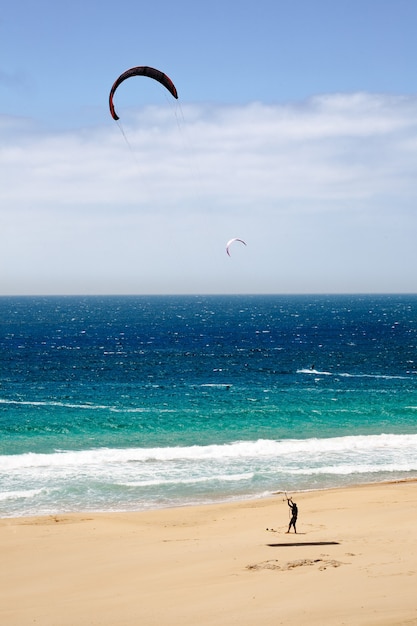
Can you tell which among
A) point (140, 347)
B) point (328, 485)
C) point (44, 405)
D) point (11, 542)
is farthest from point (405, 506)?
point (140, 347)

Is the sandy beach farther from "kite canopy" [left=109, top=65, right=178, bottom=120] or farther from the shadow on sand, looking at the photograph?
"kite canopy" [left=109, top=65, right=178, bottom=120]

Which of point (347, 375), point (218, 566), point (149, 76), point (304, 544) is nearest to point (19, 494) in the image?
point (218, 566)

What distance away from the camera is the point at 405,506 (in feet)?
76.0

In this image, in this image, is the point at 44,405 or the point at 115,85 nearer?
the point at 115,85

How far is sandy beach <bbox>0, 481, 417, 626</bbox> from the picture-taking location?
43.8 feet

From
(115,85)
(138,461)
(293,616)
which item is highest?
(115,85)

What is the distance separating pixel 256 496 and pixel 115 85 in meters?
16.7

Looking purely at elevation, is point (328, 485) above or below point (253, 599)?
below

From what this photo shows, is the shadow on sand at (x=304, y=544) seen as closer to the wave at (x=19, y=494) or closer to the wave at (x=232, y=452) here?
the wave at (x=19, y=494)

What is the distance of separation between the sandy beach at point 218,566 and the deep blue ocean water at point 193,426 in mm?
3630

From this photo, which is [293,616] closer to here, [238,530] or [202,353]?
[238,530]

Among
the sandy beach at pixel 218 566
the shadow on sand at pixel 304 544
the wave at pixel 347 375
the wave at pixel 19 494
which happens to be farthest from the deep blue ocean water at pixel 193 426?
the shadow on sand at pixel 304 544

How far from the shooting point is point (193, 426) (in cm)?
3991

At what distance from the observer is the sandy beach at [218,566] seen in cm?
1335
